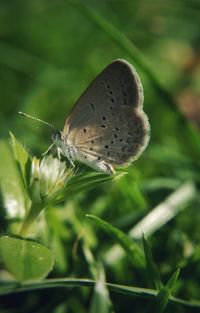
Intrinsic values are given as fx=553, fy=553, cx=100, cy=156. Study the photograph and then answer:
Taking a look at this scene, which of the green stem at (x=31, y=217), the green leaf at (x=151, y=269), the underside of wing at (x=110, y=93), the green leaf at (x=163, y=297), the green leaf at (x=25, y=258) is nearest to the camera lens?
the green leaf at (x=25, y=258)

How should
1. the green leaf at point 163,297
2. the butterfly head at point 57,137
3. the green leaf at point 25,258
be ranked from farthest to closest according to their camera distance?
the butterfly head at point 57,137
the green leaf at point 163,297
the green leaf at point 25,258

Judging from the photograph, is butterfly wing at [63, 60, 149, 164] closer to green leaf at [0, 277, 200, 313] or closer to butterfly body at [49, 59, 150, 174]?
butterfly body at [49, 59, 150, 174]

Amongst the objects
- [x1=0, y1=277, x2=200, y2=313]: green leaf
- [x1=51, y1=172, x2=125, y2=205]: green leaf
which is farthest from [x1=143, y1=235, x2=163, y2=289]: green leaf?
[x1=51, y1=172, x2=125, y2=205]: green leaf

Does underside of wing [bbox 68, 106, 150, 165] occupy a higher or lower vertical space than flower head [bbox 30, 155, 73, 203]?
higher

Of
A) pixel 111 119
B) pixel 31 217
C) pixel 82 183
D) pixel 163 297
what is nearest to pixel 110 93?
pixel 111 119

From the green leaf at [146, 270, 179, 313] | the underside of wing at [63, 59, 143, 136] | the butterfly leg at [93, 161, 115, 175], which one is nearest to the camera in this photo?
the green leaf at [146, 270, 179, 313]

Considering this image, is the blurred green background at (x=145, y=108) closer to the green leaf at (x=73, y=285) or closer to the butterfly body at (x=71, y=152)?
the butterfly body at (x=71, y=152)

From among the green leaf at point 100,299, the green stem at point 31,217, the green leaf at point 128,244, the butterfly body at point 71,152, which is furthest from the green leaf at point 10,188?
the green leaf at point 100,299
